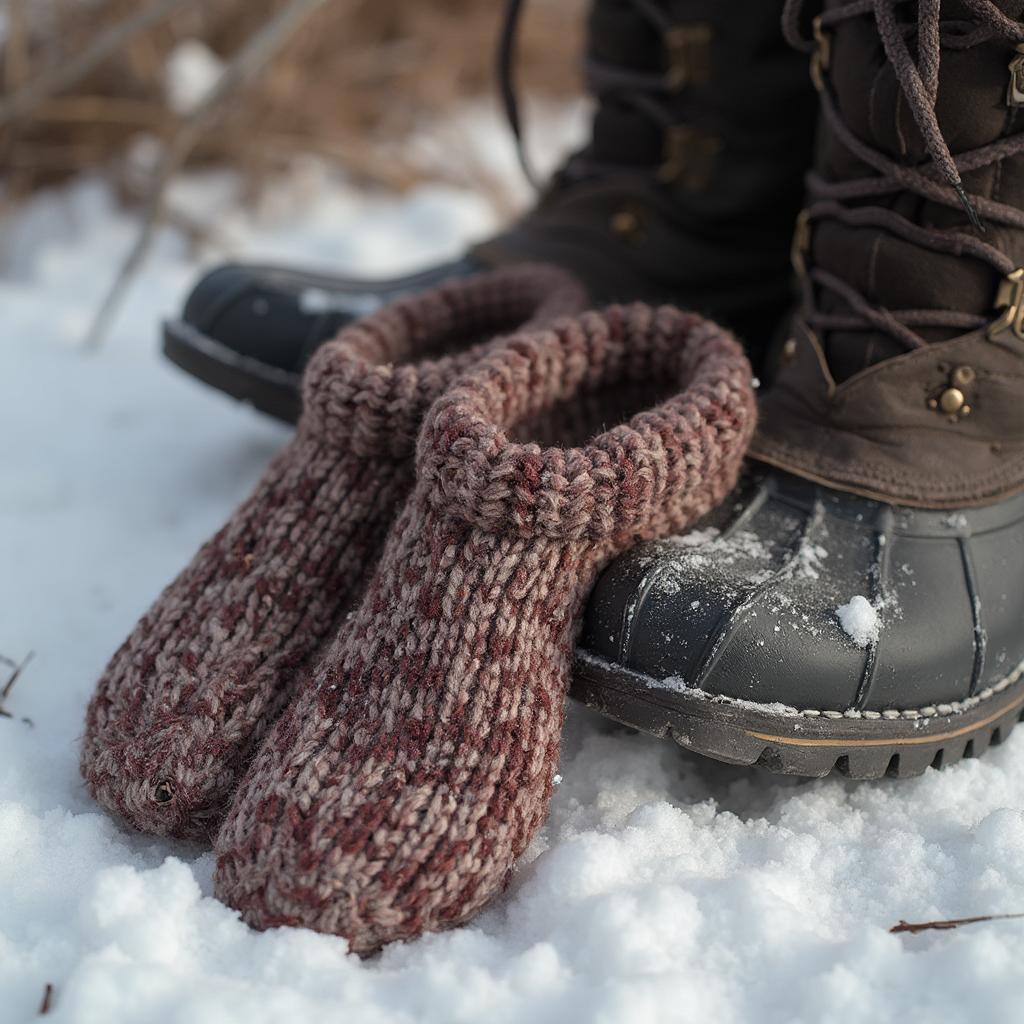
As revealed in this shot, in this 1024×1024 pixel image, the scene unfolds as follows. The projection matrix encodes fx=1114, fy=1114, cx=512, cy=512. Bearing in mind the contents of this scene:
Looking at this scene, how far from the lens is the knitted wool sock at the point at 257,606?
81cm

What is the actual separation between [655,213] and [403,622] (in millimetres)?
682

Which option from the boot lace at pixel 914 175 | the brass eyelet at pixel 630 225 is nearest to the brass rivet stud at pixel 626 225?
the brass eyelet at pixel 630 225

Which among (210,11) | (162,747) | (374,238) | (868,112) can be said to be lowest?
(374,238)

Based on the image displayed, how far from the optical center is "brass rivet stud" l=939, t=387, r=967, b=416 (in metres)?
0.90

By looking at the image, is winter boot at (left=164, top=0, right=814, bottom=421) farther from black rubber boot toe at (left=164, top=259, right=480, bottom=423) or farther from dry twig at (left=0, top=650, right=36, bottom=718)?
dry twig at (left=0, top=650, right=36, bottom=718)

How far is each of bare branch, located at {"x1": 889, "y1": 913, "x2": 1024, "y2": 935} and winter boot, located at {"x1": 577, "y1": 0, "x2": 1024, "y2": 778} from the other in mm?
135

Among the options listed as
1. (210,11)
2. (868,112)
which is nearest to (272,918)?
(868,112)

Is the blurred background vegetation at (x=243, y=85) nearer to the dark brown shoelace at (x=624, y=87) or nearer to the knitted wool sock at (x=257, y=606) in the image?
the dark brown shoelace at (x=624, y=87)

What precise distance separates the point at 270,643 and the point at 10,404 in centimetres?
82

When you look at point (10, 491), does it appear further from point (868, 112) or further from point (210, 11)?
point (210, 11)

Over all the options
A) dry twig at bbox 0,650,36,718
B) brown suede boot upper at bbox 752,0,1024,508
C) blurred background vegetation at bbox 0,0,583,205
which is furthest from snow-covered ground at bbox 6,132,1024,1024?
blurred background vegetation at bbox 0,0,583,205

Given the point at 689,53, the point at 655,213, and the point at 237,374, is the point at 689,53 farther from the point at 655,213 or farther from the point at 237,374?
the point at 237,374

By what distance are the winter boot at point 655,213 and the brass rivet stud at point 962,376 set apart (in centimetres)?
39

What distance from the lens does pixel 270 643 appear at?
86cm
